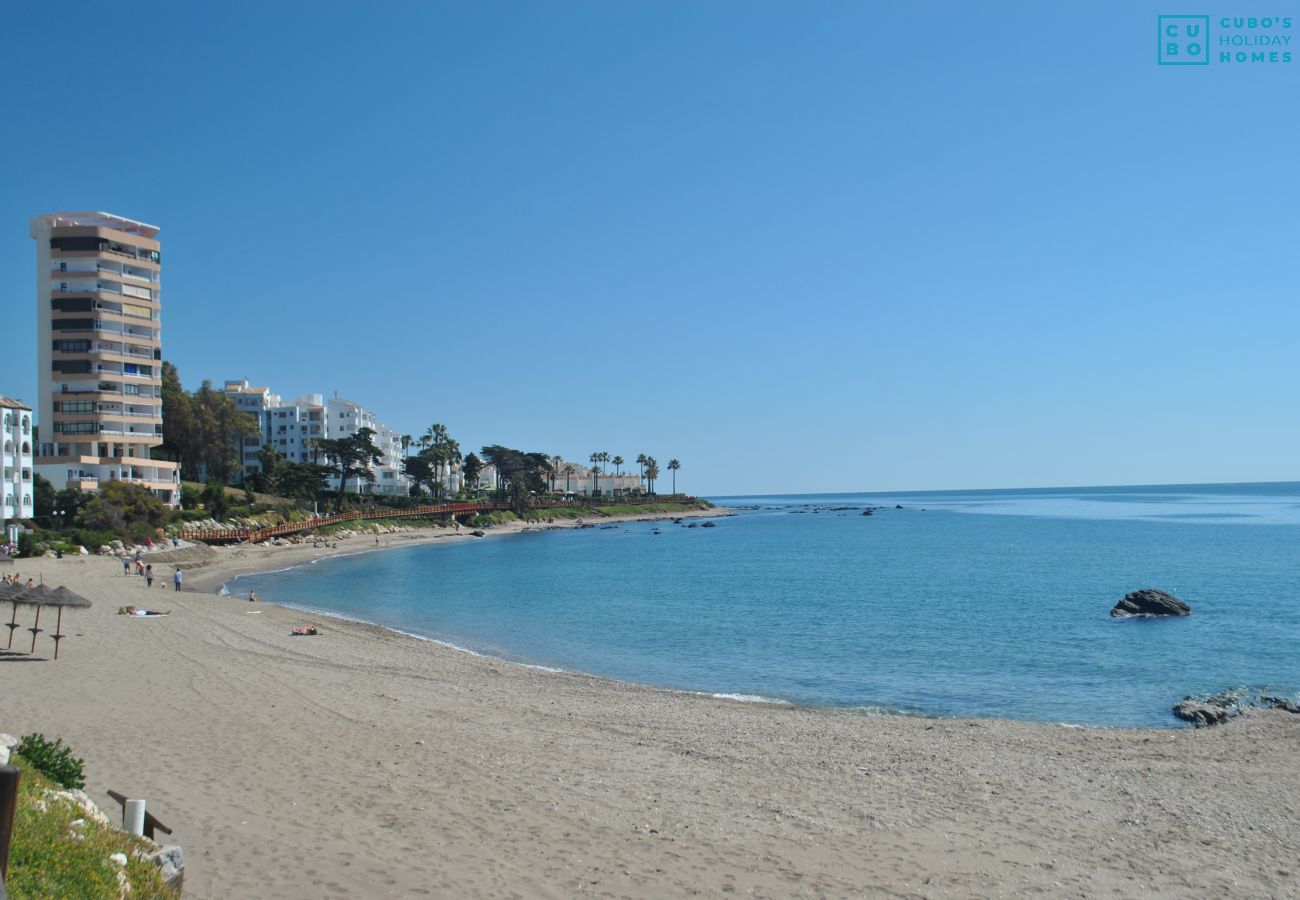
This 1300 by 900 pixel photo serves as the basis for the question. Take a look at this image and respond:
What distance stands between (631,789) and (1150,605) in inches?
1337

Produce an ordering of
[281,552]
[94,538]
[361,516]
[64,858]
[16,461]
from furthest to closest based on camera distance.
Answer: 1. [361,516]
2. [281,552]
3. [16,461]
4. [94,538]
5. [64,858]

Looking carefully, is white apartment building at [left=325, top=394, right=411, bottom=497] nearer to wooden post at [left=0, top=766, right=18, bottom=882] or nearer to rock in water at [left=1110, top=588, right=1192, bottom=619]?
rock in water at [left=1110, top=588, right=1192, bottom=619]

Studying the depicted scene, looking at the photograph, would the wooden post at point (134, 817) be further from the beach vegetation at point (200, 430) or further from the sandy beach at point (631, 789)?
the beach vegetation at point (200, 430)

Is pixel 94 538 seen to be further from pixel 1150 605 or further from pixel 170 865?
pixel 1150 605

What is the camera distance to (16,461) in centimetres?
5756

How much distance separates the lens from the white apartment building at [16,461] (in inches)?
2227

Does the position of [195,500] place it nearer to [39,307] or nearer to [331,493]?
[39,307]

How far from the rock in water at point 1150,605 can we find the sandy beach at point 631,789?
19.6 m

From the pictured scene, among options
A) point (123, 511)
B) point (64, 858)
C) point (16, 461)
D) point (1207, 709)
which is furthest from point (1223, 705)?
point (16, 461)

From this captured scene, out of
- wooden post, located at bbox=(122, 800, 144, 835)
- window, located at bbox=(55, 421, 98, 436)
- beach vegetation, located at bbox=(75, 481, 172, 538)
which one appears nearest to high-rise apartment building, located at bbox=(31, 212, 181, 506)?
window, located at bbox=(55, 421, 98, 436)

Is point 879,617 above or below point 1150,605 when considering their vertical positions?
below

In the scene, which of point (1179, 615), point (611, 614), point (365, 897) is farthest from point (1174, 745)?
point (611, 614)

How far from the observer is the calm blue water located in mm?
25578

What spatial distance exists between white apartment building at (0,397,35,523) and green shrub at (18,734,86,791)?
56.9 meters
